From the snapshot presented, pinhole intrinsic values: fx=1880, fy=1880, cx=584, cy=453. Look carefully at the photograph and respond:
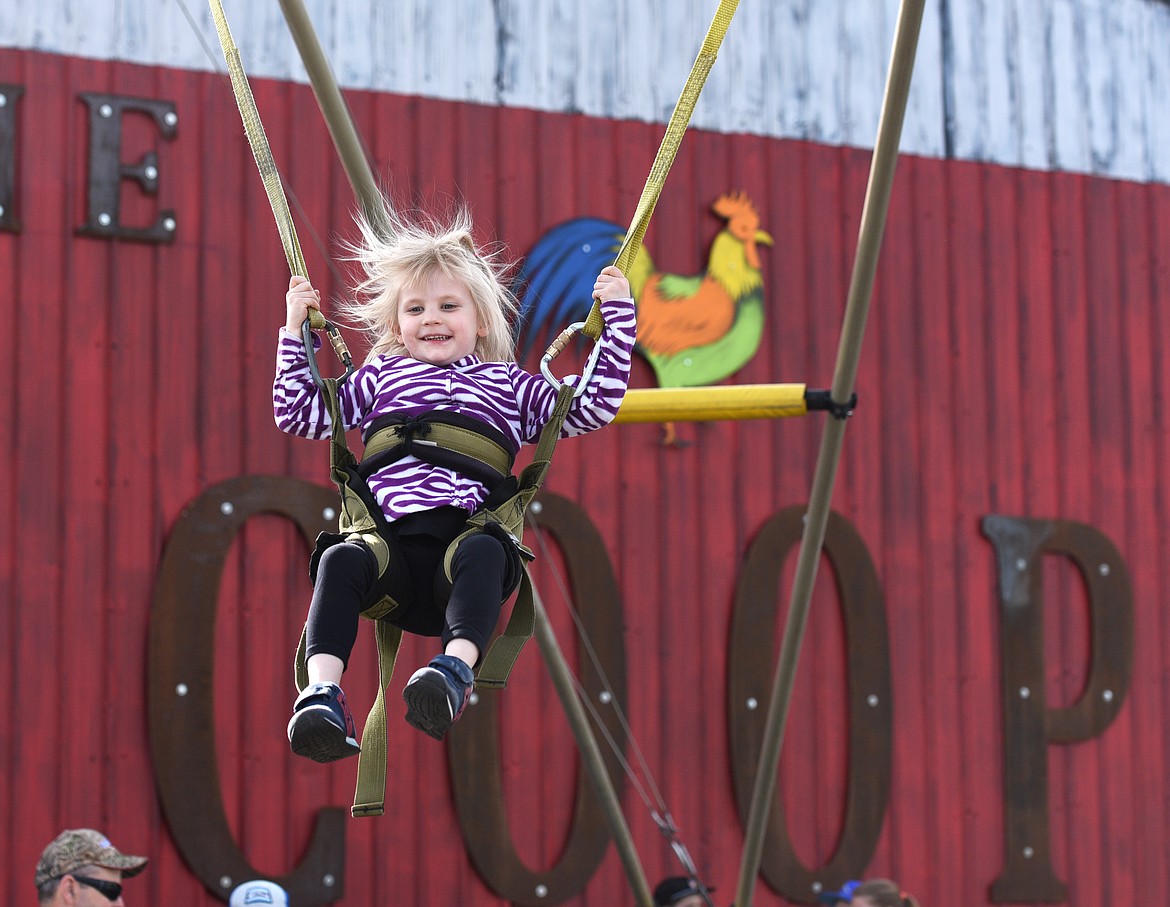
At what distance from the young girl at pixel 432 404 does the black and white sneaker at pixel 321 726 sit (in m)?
0.10

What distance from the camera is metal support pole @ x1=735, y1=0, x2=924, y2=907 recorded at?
17.3ft

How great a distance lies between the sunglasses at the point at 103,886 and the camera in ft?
18.5

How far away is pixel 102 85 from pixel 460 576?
432cm

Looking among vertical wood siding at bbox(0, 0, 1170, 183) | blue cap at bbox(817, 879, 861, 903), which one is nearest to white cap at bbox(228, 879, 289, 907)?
→ blue cap at bbox(817, 879, 861, 903)

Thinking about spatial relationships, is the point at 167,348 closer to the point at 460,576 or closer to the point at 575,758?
the point at 575,758

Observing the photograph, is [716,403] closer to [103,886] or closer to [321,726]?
[103,886]

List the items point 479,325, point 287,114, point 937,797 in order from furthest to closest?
point 937,797 < point 287,114 < point 479,325

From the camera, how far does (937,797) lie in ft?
27.6

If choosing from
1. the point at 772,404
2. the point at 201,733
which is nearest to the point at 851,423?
the point at 772,404

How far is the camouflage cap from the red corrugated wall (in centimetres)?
118

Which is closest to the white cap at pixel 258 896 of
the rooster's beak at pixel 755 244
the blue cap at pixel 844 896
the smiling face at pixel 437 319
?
the blue cap at pixel 844 896

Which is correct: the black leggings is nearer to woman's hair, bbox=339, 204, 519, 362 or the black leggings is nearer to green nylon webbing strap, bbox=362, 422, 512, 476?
green nylon webbing strap, bbox=362, 422, 512, 476

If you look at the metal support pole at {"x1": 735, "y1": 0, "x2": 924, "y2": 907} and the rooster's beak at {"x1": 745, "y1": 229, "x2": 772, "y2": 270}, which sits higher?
the rooster's beak at {"x1": 745, "y1": 229, "x2": 772, "y2": 270}

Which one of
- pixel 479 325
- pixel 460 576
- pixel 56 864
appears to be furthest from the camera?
pixel 56 864
